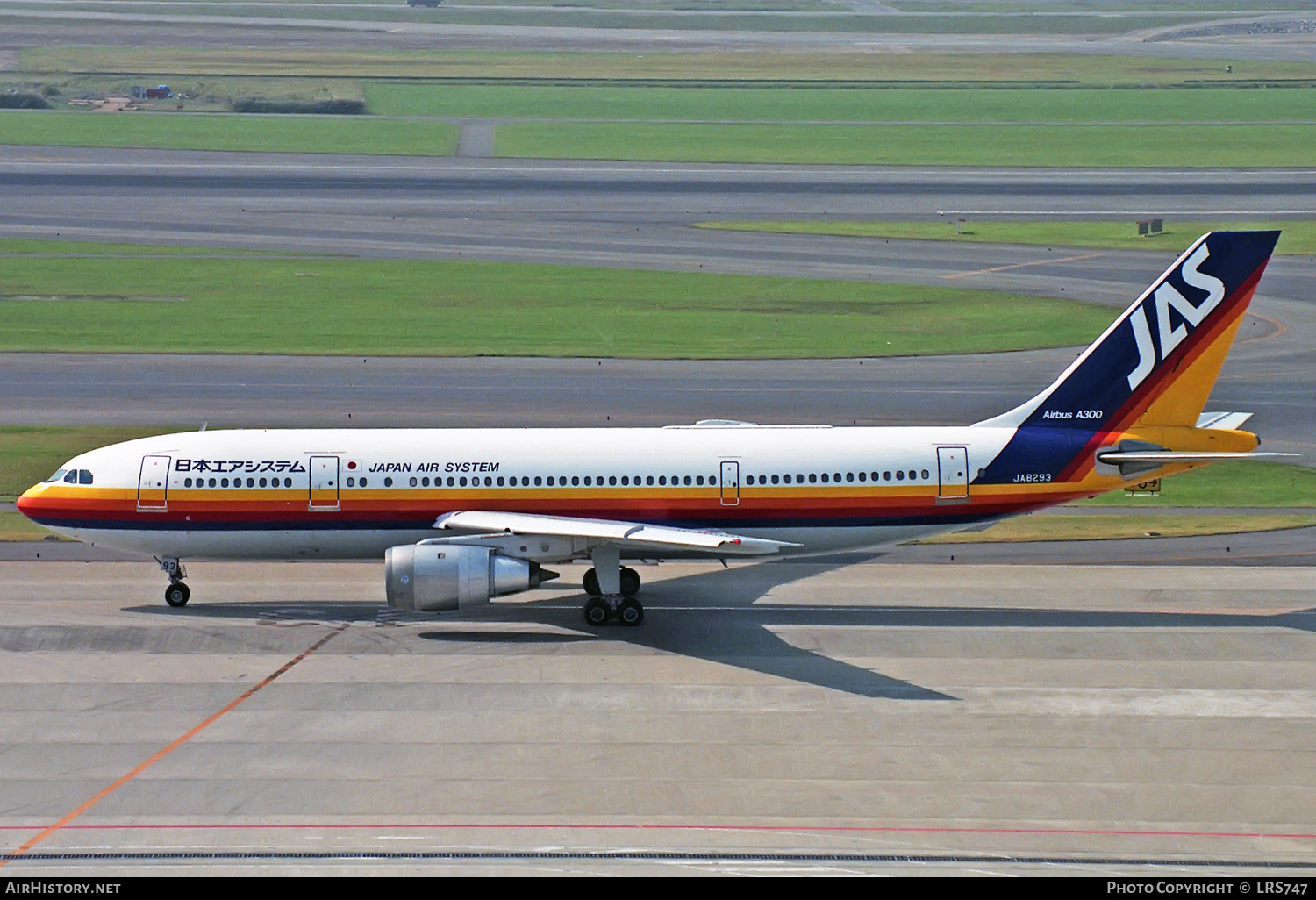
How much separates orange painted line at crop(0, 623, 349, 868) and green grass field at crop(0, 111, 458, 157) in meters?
93.1

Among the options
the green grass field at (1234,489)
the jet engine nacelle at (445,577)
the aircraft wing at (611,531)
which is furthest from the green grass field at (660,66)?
the jet engine nacelle at (445,577)

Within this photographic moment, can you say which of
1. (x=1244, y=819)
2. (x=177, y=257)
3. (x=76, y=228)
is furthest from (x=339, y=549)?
(x=76, y=228)

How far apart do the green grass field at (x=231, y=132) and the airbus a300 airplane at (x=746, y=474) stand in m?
88.2

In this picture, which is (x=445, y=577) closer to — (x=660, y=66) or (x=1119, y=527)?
(x=1119, y=527)

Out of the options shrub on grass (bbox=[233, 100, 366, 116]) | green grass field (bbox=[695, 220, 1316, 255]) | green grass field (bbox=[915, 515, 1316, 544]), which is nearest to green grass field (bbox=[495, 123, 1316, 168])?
shrub on grass (bbox=[233, 100, 366, 116])

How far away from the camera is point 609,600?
127 feet

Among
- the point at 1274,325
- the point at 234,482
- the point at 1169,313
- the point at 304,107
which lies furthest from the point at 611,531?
the point at 304,107

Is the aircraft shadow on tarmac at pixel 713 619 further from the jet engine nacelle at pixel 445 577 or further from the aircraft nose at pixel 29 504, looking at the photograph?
the aircraft nose at pixel 29 504

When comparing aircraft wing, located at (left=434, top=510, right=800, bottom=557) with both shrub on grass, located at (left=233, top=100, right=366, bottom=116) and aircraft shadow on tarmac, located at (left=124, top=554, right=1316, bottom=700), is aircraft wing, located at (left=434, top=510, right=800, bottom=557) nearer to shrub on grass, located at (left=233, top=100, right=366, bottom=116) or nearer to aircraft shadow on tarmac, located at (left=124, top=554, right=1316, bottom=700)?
aircraft shadow on tarmac, located at (left=124, top=554, right=1316, bottom=700)

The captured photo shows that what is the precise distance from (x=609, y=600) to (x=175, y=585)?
11333 mm

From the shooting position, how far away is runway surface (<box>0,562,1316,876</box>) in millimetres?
25906

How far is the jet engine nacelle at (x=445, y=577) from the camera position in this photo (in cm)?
3716

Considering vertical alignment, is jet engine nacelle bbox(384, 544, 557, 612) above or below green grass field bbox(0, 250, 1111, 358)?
below

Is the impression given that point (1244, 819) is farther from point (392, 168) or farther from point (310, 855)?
point (392, 168)
